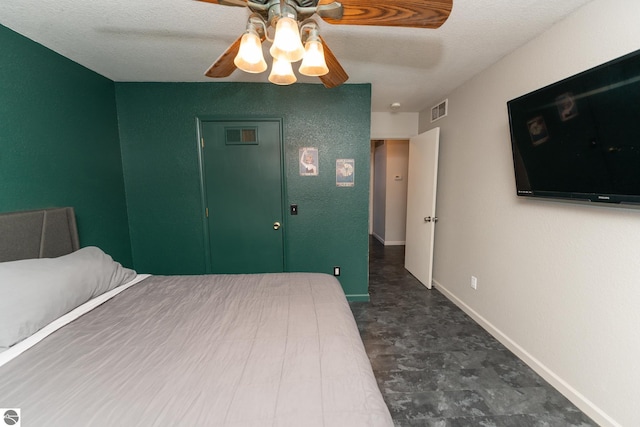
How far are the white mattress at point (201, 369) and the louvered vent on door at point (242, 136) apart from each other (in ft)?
5.95

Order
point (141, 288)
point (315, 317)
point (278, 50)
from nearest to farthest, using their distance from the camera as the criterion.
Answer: point (278, 50)
point (315, 317)
point (141, 288)

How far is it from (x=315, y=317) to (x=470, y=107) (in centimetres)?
263

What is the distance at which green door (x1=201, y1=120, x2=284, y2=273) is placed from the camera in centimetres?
272

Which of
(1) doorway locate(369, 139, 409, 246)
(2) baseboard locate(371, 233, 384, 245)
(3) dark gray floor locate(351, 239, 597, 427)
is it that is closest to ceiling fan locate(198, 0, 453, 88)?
(3) dark gray floor locate(351, 239, 597, 427)

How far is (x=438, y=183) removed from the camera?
125 inches

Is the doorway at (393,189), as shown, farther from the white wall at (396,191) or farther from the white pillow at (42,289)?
the white pillow at (42,289)

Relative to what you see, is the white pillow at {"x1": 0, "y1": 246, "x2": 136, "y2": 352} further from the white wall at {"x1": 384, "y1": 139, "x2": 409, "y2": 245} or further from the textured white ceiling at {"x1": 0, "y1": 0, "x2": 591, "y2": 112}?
the white wall at {"x1": 384, "y1": 139, "x2": 409, "y2": 245}

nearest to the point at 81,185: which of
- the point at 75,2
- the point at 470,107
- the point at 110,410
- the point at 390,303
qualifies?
the point at 75,2

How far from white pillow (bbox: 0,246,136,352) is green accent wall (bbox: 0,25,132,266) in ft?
2.28

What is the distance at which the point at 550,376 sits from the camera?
5.62ft

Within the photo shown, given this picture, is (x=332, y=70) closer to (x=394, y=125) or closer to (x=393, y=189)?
(x=394, y=125)

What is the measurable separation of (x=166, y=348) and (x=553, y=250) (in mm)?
2442

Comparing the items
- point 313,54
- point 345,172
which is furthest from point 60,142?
point 345,172

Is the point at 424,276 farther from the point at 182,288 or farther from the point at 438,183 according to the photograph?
the point at 182,288
